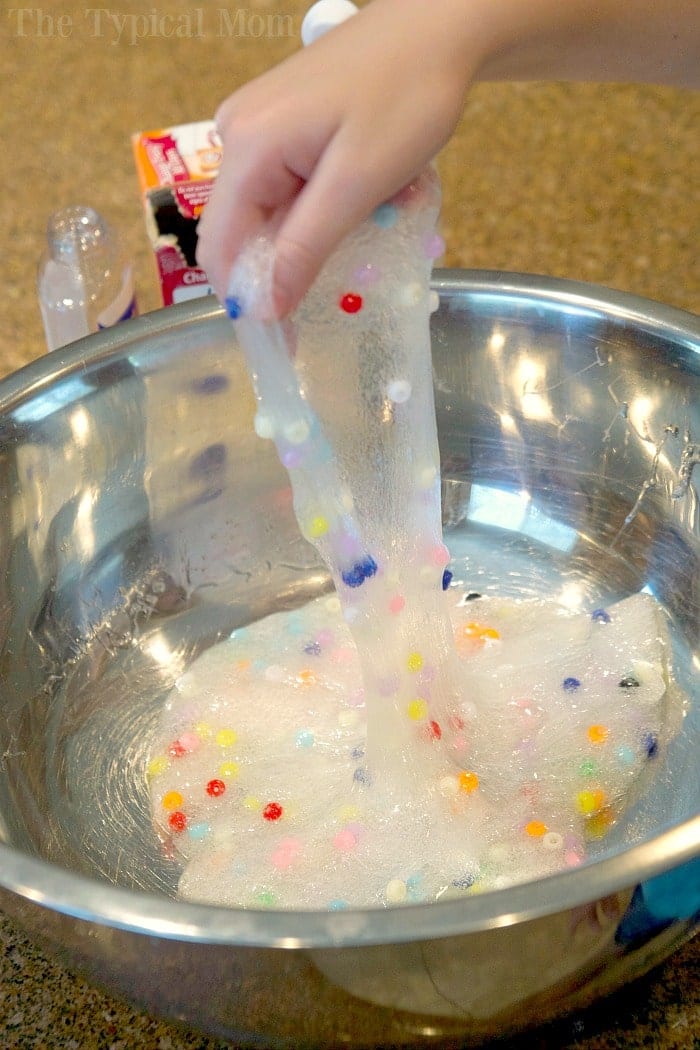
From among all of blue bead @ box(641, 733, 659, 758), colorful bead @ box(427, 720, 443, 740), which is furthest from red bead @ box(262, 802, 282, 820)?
blue bead @ box(641, 733, 659, 758)

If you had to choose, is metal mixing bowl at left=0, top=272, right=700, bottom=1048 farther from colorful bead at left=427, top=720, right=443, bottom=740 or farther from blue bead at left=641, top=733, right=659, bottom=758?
colorful bead at left=427, top=720, right=443, bottom=740

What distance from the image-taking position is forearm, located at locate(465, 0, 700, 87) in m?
0.49

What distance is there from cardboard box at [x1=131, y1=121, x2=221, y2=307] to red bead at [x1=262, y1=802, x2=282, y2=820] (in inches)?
16.7

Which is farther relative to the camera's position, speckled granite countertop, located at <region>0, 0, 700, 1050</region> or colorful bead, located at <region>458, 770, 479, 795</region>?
speckled granite countertop, located at <region>0, 0, 700, 1050</region>

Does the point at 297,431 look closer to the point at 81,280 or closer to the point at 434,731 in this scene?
the point at 434,731

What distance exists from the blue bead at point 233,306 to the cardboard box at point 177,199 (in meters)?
0.37

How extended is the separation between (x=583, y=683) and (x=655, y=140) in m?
0.82

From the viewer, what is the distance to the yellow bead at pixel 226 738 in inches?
28.6

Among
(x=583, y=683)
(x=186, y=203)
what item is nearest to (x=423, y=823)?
(x=583, y=683)

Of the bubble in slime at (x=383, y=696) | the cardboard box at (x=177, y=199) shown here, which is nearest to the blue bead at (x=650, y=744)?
the bubble in slime at (x=383, y=696)

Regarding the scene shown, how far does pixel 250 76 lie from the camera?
1.42 m

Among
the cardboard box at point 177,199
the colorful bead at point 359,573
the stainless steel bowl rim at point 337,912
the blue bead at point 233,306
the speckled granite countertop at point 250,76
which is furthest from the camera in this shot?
the speckled granite countertop at point 250,76

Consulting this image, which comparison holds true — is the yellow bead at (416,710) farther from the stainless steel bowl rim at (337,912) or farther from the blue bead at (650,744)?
the stainless steel bowl rim at (337,912)

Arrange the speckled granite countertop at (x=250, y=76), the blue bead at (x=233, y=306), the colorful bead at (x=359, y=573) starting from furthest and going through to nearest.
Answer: the speckled granite countertop at (x=250, y=76) < the colorful bead at (x=359, y=573) < the blue bead at (x=233, y=306)
